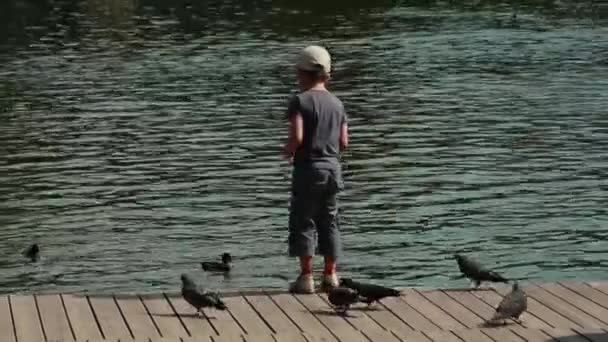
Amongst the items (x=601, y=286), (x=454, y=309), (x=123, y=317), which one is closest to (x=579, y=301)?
(x=601, y=286)

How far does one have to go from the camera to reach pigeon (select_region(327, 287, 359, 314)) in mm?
11352

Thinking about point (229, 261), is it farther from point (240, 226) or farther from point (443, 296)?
point (443, 296)

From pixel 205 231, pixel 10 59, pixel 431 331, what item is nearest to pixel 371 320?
pixel 431 331

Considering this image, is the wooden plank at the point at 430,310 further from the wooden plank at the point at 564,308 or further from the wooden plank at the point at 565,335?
the wooden plank at the point at 564,308

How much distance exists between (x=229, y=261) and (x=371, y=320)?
27.2 ft

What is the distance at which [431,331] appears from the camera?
1077 cm

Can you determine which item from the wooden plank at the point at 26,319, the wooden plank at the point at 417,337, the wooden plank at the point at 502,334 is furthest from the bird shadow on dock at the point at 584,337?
the wooden plank at the point at 26,319

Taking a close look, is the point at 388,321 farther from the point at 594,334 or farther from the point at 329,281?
the point at 594,334

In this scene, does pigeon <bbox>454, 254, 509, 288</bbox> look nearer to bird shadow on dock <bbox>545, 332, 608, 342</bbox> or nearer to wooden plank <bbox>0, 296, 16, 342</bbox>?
bird shadow on dock <bbox>545, 332, 608, 342</bbox>

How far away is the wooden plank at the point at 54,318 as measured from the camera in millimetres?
10695

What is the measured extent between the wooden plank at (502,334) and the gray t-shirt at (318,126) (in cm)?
233

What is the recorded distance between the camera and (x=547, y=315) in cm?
1138

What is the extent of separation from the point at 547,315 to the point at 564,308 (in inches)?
13.0

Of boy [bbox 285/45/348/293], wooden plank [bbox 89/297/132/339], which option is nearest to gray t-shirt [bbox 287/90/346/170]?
boy [bbox 285/45/348/293]
